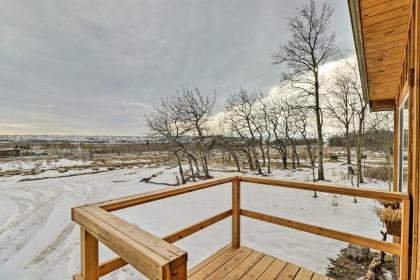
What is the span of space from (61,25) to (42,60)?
13.9 feet

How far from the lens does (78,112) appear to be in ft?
68.5

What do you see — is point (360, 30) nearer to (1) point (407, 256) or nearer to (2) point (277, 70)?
(1) point (407, 256)

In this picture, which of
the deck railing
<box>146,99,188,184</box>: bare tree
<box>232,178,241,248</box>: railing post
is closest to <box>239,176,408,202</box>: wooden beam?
the deck railing

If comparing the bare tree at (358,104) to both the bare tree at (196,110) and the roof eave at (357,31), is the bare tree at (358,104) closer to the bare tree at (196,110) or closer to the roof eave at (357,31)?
the bare tree at (196,110)

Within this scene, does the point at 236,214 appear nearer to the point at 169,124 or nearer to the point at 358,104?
the point at 358,104

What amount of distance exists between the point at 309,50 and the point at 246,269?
37.9 feet

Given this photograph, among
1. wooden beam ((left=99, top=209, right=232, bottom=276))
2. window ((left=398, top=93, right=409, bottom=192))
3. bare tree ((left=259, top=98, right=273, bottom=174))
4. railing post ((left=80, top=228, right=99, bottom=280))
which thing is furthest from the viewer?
bare tree ((left=259, top=98, right=273, bottom=174))

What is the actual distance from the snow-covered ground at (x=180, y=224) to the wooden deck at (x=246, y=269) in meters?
2.08

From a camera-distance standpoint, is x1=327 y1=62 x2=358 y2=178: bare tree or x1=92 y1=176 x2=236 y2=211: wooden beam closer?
x1=92 y1=176 x2=236 y2=211: wooden beam

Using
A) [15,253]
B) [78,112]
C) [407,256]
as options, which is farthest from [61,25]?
[78,112]

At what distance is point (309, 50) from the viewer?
10727mm

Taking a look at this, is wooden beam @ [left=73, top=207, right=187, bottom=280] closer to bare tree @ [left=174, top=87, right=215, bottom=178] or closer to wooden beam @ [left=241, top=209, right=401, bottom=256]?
wooden beam @ [left=241, top=209, right=401, bottom=256]

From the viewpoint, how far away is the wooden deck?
1983 mm

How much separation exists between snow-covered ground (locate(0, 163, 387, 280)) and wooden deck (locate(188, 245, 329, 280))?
2.08 meters
